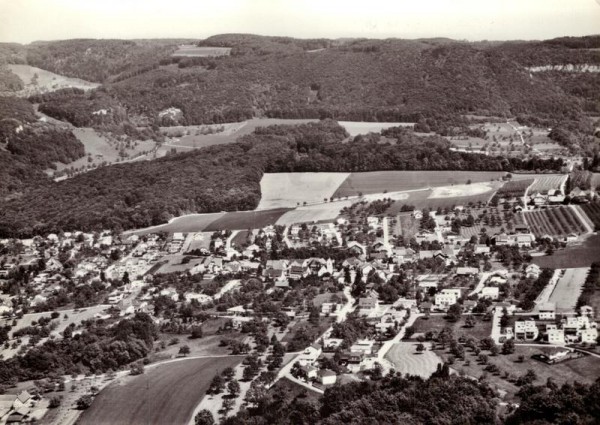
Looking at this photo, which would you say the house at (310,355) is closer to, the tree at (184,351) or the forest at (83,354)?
the tree at (184,351)

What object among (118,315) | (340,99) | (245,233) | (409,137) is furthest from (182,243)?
(340,99)

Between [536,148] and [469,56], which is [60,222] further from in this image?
[469,56]

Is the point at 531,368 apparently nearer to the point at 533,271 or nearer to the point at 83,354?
the point at 533,271

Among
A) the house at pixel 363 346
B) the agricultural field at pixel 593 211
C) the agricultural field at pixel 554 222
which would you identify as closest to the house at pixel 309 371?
the house at pixel 363 346

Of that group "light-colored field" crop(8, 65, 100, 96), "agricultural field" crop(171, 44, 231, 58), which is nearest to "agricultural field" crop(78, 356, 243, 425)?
"light-colored field" crop(8, 65, 100, 96)

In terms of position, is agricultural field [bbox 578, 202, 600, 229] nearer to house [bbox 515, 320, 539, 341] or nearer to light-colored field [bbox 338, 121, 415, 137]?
house [bbox 515, 320, 539, 341]

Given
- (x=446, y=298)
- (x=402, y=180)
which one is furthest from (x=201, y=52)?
(x=446, y=298)

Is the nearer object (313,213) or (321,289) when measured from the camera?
(321,289)
